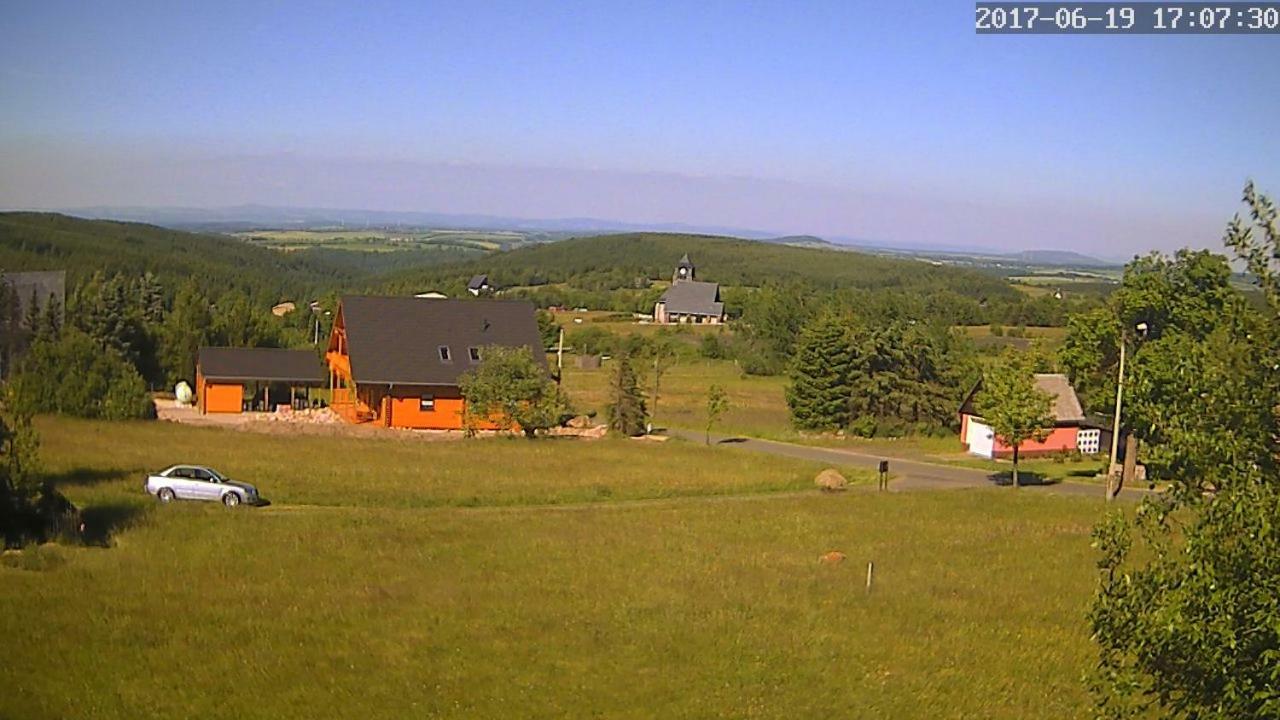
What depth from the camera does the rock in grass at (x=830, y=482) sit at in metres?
34.4

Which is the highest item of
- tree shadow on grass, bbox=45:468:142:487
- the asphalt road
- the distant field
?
tree shadow on grass, bbox=45:468:142:487

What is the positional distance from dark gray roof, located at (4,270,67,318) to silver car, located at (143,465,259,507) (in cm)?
2749

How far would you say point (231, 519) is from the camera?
79.7ft

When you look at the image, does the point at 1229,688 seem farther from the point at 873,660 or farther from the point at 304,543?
the point at 304,543

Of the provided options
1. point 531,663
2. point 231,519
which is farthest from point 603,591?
point 231,519

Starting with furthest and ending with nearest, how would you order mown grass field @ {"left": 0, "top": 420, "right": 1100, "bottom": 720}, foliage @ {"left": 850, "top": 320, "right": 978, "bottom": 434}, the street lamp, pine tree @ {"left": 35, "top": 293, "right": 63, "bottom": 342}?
1. foliage @ {"left": 850, "top": 320, "right": 978, "bottom": 434}
2. pine tree @ {"left": 35, "top": 293, "right": 63, "bottom": 342}
3. the street lamp
4. mown grass field @ {"left": 0, "top": 420, "right": 1100, "bottom": 720}

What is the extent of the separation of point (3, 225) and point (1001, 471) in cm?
4133

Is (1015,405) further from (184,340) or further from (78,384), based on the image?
(184,340)

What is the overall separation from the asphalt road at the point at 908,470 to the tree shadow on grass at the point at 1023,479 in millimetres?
137

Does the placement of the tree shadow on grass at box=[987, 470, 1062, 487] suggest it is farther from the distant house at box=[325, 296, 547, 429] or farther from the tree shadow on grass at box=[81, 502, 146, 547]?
the tree shadow on grass at box=[81, 502, 146, 547]

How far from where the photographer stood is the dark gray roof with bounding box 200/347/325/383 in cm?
4947

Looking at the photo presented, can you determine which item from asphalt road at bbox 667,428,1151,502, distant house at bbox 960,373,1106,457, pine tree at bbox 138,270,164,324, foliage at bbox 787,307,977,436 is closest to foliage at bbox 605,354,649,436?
asphalt road at bbox 667,428,1151,502

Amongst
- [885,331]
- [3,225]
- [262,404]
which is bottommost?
[262,404]

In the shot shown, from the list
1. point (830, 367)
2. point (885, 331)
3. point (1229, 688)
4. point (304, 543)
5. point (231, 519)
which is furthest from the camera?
point (885, 331)
